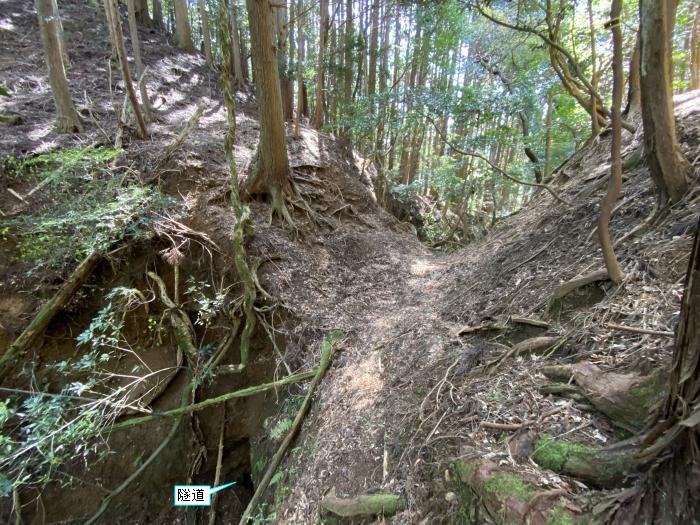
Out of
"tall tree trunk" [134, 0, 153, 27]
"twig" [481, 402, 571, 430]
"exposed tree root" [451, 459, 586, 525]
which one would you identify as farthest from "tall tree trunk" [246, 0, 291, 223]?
"tall tree trunk" [134, 0, 153, 27]

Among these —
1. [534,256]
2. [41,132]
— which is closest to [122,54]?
[41,132]

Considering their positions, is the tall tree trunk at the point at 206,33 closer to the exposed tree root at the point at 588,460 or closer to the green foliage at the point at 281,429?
the green foliage at the point at 281,429

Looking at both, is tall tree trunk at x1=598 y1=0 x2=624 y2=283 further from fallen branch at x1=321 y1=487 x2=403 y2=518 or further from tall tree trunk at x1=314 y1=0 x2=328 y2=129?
tall tree trunk at x1=314 y1=0 x2=328 y2=129

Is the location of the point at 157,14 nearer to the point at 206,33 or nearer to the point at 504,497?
the point at 206,33

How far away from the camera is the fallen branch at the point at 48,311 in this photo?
Answer: 4.15 meters

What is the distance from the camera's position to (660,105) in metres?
2.20

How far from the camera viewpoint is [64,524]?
4.14 m

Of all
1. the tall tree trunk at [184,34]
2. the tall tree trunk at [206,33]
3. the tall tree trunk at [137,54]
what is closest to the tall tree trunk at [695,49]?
the tall tree trunk at [137,54]

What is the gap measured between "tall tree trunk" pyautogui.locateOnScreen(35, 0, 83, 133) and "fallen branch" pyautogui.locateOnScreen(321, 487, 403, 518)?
7.42 m

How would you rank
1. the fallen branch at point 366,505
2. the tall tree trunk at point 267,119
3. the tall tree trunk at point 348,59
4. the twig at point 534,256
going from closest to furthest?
the fallen branch at point 366,505
the twig at point 534,256
the tall tree trunk at point 267,119
the tall tree trunk at point 348,59

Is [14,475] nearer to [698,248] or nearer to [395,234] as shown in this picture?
[698,248]

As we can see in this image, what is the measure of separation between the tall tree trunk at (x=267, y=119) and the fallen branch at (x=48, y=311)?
2517 mm

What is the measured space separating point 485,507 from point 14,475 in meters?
4.30

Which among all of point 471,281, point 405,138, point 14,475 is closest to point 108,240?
point 14,475
